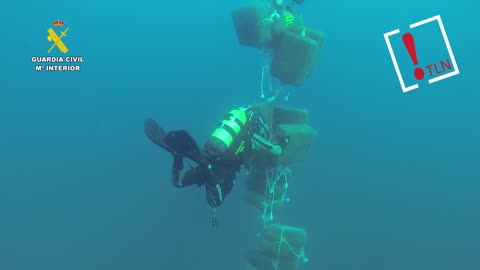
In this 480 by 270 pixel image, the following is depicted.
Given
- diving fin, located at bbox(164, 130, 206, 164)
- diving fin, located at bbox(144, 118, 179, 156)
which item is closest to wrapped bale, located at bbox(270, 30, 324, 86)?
diving fin, located at bbox(164, 130, 206, 164)

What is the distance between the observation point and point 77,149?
10.7m

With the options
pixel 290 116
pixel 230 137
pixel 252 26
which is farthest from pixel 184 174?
pixel 252 26

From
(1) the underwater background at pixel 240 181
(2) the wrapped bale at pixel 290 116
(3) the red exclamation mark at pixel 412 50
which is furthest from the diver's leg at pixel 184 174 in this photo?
(3) the red exclamation mark at pixel 412 50

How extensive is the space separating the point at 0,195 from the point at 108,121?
3447mm

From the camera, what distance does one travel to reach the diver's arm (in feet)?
15.2

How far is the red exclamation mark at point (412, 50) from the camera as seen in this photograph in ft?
36.4

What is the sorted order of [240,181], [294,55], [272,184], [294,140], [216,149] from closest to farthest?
[216,149]
[294,140]
[294,55]
[272,184]
[240,181]

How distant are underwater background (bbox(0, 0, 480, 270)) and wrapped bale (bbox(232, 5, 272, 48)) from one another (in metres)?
5.43

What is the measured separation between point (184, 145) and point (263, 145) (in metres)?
1.16

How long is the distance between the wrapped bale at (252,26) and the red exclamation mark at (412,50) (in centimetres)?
750

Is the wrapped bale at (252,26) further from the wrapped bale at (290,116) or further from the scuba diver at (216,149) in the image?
the scuba diver at (216,149)

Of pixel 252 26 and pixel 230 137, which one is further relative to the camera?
pixel 252 26

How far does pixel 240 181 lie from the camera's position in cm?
997

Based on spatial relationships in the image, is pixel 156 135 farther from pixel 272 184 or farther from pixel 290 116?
pixel 290 116
